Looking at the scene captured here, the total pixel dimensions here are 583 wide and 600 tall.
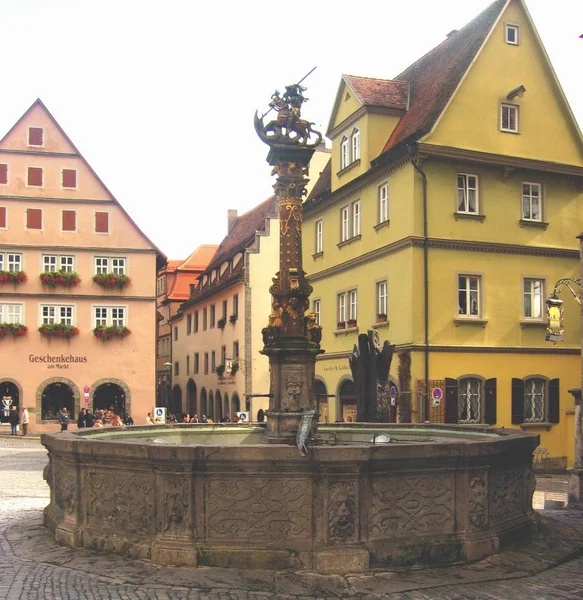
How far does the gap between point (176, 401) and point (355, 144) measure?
3415cm

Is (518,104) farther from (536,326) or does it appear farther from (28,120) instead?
(28,120)

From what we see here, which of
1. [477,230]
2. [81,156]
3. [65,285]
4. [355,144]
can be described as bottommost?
[65,285]

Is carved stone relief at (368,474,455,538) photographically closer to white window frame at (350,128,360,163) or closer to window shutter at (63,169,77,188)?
white window frame at (350,128,360,163)

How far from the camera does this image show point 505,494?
9438 millimetres

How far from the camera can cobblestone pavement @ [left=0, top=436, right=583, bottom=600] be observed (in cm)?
759

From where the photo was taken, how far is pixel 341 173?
33.2 m

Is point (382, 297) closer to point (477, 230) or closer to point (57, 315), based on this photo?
point (477, 230)

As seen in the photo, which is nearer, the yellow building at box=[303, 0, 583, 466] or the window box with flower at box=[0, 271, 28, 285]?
the yellow building at box=[303, 0, 583, 466]

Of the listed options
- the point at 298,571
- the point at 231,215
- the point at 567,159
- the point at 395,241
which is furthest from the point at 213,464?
the point at 231,215

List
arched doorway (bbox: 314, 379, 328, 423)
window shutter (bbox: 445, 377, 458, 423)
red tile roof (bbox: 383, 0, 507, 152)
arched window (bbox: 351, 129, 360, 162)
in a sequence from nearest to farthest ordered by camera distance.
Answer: window shutter (bbox: 445, 377, 458, 423)
red tile roof (bbox: 383, 0, 507, 152)
arched window (bbox: 351, 129, 360, 162)
arched doorway (bbox: 314, 379, 328, 423)

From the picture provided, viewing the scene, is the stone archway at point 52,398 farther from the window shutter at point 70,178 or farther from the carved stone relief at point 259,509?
the carved stone relief at point 259,509

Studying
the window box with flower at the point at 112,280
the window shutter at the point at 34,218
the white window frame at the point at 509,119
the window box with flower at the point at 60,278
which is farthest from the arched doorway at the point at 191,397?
the white window frame at the point at 509,119

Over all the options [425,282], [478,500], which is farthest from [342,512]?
[425,282]

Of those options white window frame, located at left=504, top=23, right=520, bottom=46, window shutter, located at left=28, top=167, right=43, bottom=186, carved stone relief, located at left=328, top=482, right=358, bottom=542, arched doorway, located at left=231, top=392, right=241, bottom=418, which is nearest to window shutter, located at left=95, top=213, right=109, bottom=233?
window shutter, located at left=28, top=167, right=43, bottom=186
